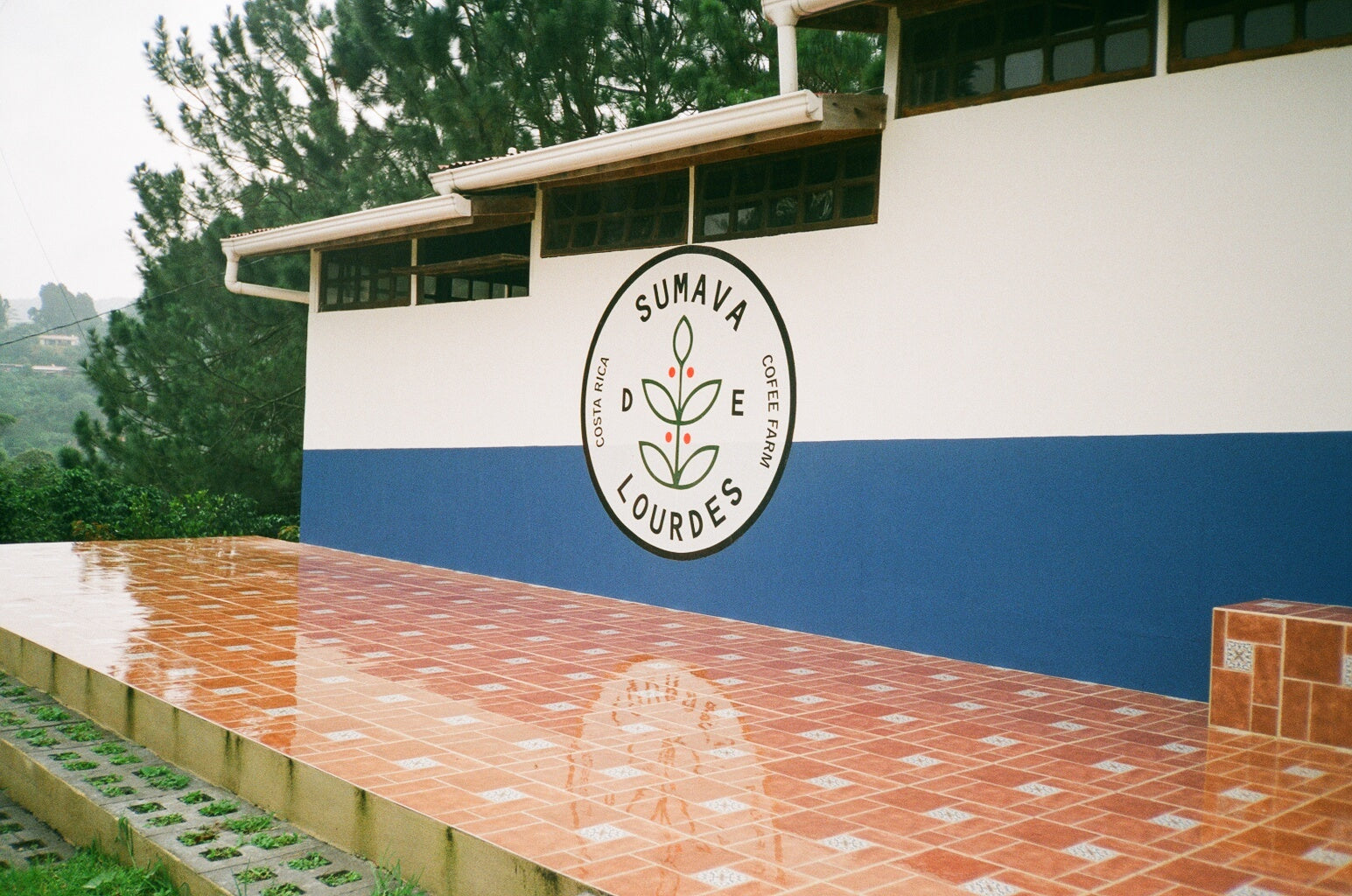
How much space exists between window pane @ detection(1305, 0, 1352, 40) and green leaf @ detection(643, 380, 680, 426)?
15.6 feet

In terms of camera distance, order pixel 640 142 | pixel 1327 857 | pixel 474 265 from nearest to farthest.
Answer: pixel 1327 857 < pixel 640 142 < pixel 474 265

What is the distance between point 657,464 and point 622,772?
443cm

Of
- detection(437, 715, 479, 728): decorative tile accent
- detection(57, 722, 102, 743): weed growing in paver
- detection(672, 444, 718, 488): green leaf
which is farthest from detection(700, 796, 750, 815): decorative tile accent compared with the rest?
detection(672, 444, 718, 488): green leaf

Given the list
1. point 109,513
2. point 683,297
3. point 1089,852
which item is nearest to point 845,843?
point 1089,852

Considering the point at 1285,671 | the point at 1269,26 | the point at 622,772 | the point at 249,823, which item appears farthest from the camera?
the point at 1269,26

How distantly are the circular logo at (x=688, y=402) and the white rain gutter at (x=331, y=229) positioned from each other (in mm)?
1938

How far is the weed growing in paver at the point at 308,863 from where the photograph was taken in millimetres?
3992

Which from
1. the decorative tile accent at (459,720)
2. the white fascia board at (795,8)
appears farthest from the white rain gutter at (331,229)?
the decorative tile accent at (459,720)

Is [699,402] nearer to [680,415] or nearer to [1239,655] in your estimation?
[680,415]

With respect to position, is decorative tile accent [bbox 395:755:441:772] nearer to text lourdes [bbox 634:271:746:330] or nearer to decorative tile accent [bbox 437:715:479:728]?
decorative tile accent [bbox 437:715:479:728]

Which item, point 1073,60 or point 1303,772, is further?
point 1073,60

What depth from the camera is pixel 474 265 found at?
10.3m

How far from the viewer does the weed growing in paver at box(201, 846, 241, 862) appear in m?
4.06

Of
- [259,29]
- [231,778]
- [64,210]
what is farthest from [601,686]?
A: [64,210]
